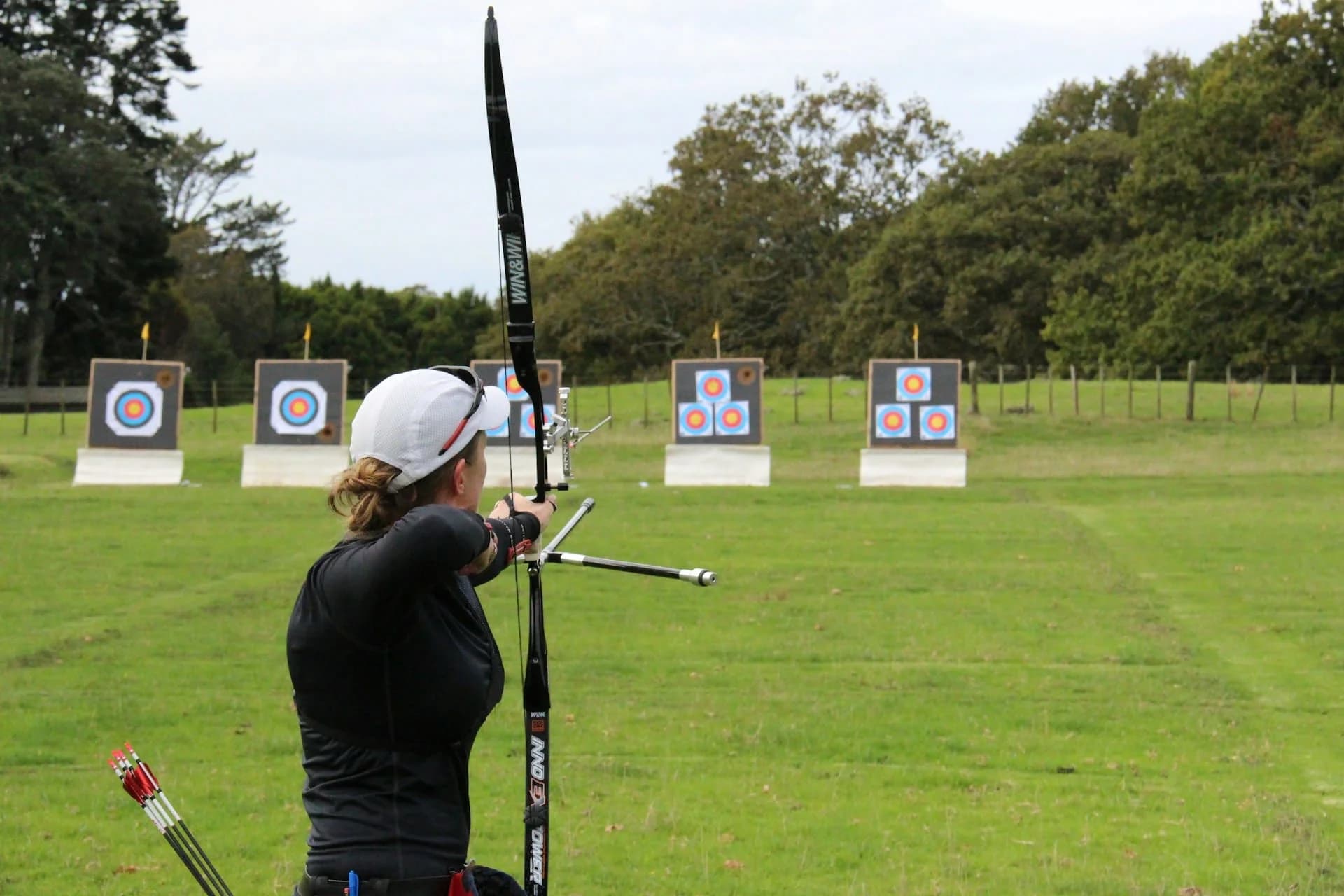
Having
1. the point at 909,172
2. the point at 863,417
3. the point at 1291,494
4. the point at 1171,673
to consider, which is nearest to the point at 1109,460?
the point at 1291,494

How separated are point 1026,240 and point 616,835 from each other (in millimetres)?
38834

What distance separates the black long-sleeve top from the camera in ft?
7.54

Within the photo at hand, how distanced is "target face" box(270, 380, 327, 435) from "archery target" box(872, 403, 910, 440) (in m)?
7.79

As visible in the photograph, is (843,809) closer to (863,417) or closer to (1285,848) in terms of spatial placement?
(1285,848)

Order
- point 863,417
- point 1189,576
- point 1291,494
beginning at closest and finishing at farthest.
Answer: point 1189,576
point 1291,494
point 863,417

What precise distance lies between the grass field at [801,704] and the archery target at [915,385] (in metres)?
6.23

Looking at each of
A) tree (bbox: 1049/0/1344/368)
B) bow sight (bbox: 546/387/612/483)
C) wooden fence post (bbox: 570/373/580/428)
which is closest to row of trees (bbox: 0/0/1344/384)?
tree (bbox: 1049/0/1344/368)

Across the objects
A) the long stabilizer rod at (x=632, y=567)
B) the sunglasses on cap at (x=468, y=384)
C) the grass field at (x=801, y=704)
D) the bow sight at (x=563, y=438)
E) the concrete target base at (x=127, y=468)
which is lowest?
the grass field at (x=801, y=704)

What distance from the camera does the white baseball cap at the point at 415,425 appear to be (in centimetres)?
237

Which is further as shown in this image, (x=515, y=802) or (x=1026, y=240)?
(x=1026, y=240)

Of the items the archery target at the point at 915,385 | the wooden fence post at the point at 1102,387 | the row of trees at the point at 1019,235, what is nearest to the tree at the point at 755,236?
the row of trees at the point at 1019,235

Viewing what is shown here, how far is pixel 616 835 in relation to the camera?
5.54m

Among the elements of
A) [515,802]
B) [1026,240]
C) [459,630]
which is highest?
[1026,240]

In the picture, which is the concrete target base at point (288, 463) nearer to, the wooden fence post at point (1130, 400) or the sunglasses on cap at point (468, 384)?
the wooden fence post at point (1130, 400)
